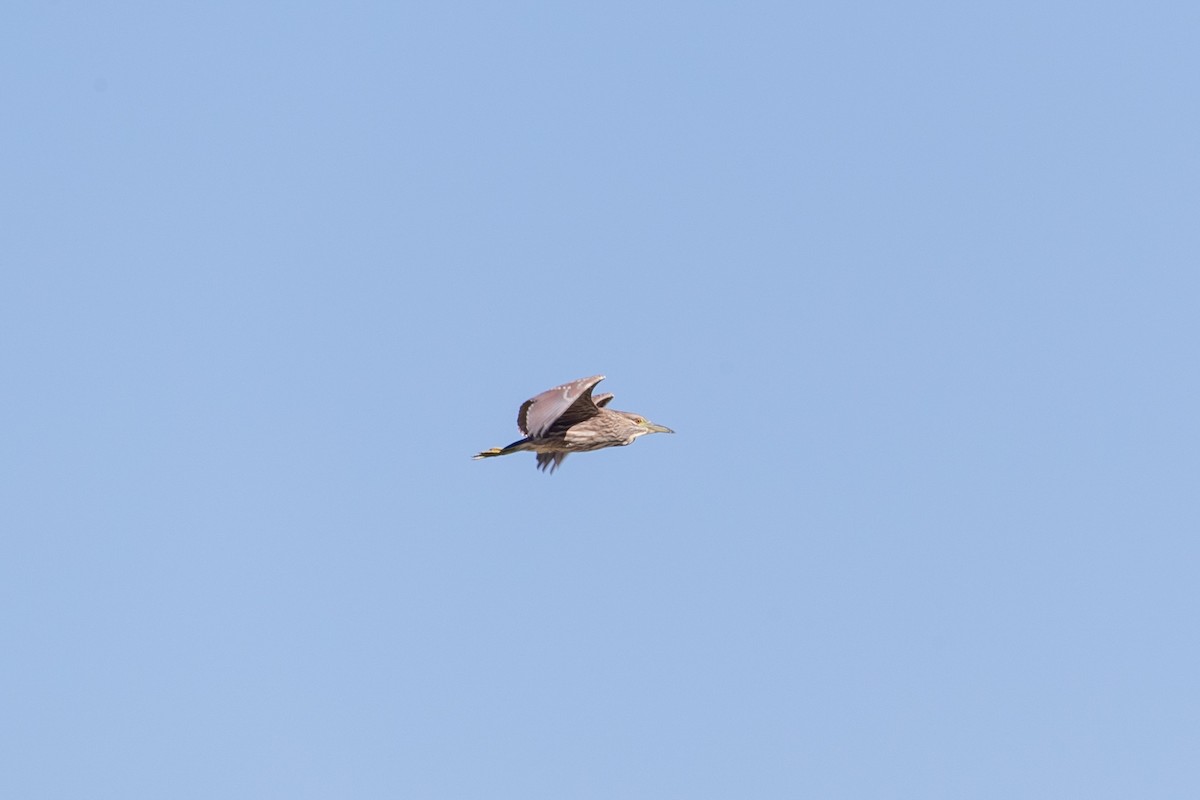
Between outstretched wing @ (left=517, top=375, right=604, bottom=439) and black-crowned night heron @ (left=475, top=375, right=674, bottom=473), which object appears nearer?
outstretched wing @ (left=517, top=375, right=604, bottom=439)

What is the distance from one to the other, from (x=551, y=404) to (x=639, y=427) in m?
5.38

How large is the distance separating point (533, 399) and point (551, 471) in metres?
4.22

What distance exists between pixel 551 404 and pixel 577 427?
11.8 ft

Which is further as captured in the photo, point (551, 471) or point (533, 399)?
point (551, 471)

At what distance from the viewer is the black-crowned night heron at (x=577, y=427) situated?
38.9 metres

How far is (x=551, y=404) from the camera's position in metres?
38.5

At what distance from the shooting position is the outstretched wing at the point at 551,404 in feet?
123

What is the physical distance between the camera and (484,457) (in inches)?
1670

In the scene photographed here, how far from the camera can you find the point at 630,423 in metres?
43.3

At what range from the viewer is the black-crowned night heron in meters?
38.9

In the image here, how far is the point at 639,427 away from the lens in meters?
43.4

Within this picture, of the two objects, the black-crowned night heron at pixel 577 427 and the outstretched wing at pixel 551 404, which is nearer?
the outstretched wing at pixel 551 404

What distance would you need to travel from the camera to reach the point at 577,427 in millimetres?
42000

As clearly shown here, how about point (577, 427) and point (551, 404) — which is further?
point (577, 427)
